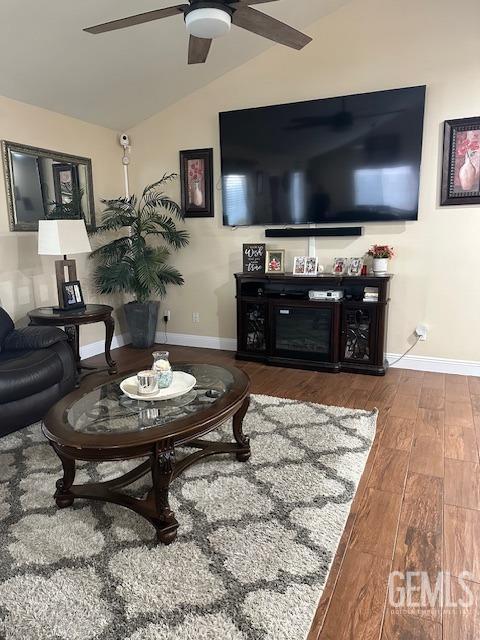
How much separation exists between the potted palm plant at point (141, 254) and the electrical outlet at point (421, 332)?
2.51 m

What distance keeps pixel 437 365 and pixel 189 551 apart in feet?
10.0

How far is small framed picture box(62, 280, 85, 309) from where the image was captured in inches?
146

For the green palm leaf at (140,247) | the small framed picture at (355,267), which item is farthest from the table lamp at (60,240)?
the small framed picture at (355,267)

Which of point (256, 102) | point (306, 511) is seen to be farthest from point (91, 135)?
point (306, 511)

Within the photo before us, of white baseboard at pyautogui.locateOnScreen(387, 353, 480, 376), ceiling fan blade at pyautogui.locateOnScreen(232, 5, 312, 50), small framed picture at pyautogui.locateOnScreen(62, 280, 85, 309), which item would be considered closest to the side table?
small framed picture at pyautogui.locateOnScreen(62, 280, 85, 309)

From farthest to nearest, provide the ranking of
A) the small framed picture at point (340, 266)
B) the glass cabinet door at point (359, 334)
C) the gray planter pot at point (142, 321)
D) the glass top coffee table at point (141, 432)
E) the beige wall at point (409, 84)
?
the gray planter pot at point (142, 321) < the small framed picture at point (340, 266) < the glass cabinet door at point (359, 334) < the beige wall at point (409, 84) < the glass top coffee table at point (141, 432)

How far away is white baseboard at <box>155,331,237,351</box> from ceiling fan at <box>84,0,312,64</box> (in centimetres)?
302

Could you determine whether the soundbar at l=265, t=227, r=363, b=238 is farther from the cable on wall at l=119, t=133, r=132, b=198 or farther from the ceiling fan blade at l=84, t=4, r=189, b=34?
the ceiling fan blade at l=84, t=4, r=189, b=34

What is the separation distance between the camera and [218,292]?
4.84 meters

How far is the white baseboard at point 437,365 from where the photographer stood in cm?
386

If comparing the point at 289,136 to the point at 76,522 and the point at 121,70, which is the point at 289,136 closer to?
the point at 121,70

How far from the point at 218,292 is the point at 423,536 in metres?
3.40

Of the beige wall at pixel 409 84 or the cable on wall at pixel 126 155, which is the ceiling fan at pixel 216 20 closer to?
the beige wall at pixel 409 84

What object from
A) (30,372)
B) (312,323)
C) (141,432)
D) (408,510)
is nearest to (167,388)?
(141,432)
